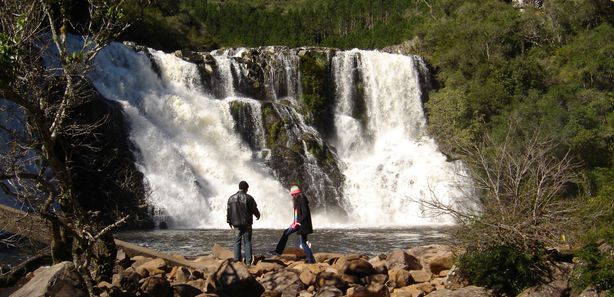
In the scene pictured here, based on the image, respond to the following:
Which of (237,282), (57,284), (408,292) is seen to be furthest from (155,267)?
(408,292)

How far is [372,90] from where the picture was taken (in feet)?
111

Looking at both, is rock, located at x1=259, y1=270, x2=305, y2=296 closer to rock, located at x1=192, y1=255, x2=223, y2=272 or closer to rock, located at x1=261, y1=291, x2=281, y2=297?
rock, located at x1=261, y1=291, x2=281, y2=297

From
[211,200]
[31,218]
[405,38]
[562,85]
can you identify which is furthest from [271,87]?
[31,218]

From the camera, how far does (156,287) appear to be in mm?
7180

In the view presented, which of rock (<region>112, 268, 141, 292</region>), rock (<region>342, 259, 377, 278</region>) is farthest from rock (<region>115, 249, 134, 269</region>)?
rock (<region>342, 259, 377, 278</region>)

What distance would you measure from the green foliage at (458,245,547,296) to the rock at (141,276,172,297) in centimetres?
389

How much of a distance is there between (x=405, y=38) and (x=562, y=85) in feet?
64.3

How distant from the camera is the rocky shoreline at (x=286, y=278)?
7.15 m

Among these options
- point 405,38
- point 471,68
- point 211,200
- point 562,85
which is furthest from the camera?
point 405,38

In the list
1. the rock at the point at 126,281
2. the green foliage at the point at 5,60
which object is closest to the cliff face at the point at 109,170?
the rock at the point at 126,281

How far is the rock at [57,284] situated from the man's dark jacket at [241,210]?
136 inches

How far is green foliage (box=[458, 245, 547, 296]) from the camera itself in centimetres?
734

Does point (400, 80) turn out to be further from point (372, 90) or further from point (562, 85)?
point (562, 85)

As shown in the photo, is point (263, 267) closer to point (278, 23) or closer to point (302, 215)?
point (302, 215)
